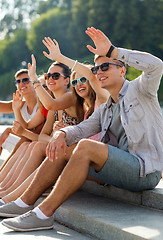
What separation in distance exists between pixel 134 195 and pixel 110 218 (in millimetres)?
617

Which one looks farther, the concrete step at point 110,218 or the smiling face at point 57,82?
the smiling face at point 57,82

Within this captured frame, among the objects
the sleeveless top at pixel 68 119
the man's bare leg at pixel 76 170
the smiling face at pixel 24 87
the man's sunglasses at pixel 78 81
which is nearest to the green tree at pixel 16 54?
the smiling face at pixel 24 87

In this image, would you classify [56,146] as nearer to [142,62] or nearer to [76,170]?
[76,170]

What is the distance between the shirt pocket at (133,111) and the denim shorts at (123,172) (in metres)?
0.32

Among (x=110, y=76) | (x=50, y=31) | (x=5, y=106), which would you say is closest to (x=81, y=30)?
(x=50, y=31)

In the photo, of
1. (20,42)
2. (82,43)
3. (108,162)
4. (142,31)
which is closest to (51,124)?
(108,162)

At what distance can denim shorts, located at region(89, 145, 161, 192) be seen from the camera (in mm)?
3547

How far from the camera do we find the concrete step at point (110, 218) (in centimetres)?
313

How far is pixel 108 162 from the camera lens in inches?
139

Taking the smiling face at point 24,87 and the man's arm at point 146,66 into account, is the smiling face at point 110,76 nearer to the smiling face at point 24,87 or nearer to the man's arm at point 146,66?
the man's arm at point 146,66

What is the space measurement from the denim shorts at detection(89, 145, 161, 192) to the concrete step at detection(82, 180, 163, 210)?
19cm

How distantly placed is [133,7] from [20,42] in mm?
22447

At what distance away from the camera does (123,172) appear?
141 inches

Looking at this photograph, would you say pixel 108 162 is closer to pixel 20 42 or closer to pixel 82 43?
pixel 82 43
